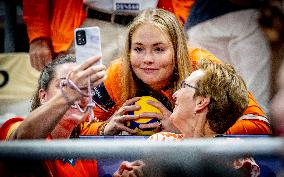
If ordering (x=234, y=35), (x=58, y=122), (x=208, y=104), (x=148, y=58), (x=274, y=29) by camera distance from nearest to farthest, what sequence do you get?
(x=58, y=122), (x=208, y=104), (x=148, y=58), (x=274, y=29), (x=234, y=35)

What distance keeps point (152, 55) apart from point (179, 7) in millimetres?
241

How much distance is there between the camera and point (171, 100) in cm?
124

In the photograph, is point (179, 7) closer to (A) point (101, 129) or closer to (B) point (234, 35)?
(B) point (234, 35)

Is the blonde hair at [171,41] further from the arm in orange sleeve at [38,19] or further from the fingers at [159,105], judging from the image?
the arm in orange sleeve at [38,19]

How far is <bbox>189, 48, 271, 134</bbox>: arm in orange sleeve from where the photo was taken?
3.88 feet

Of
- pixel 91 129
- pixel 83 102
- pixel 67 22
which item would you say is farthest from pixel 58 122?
pixel 67 22

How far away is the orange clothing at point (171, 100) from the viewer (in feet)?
3.91

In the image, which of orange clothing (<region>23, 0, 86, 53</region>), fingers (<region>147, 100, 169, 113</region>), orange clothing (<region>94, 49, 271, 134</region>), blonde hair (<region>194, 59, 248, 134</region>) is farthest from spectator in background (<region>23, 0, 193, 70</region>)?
blonde hair (<region>194, 59, 248, 134</region>)

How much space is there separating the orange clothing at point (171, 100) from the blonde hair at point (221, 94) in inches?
2.2

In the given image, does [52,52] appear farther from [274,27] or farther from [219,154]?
[219,154]

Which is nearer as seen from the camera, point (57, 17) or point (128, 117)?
point (128, 117)

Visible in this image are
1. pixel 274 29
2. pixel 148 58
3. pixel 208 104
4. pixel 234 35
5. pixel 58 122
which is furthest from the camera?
pixel 234 35

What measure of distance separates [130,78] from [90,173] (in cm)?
26

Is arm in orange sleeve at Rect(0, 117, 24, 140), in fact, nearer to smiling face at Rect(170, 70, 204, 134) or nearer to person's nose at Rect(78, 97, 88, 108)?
person's nose at Rect(78, 97, 88, 108)
